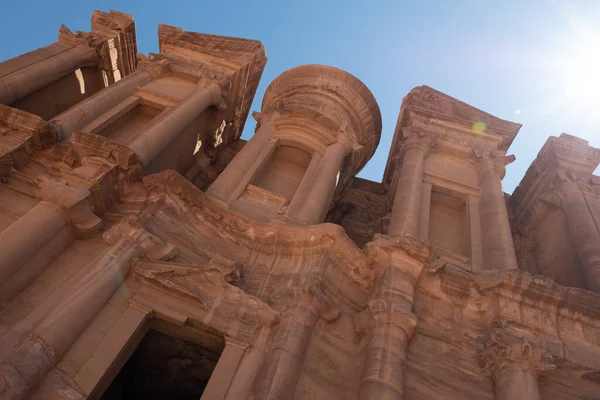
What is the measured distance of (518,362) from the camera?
807 centimetres

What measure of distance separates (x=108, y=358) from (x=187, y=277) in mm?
1925

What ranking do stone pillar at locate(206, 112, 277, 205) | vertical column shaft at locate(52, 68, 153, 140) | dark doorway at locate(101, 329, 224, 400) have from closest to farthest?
dark doorway at locate(101, 329, 224, 400), vertical column shaft at locate(52, 68, 153, 140), stone pillar at locate(206, 112, 277, 205)

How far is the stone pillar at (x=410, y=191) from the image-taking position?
12.0 metres

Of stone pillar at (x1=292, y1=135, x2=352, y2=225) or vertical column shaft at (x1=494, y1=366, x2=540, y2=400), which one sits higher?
stone pillar at (x1=292, y1=135, x2=352, y2=225)

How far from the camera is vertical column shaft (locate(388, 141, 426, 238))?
12.0 metres

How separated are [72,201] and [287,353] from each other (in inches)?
172

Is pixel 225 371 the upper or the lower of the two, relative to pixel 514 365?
lower

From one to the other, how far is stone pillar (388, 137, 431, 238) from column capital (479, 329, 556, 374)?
3.51m

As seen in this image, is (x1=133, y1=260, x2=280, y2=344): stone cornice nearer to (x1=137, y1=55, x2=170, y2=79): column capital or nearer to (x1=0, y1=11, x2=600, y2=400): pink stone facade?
(x1=0, y1=11, x2=600, y2=400): pink stone facade

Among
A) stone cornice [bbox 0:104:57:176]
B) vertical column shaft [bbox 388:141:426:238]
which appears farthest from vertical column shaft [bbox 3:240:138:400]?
vertical column shaft [bbox 388:141:426:238]

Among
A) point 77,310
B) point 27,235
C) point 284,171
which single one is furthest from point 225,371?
point 284,171

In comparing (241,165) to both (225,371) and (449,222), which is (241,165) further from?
(225,371)

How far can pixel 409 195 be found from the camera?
1316 centimetres

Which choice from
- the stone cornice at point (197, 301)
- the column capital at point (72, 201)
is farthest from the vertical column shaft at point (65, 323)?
the column capital at point (72, 201)
